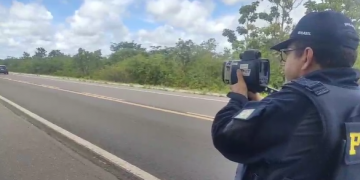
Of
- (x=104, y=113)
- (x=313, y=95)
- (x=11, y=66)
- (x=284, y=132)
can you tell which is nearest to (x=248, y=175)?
(x=284, y=132)

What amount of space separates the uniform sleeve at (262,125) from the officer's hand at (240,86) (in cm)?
15

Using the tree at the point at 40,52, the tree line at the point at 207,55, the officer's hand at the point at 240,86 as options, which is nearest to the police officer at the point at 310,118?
the officer's hand at the point at 240,86

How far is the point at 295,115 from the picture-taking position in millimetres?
1462

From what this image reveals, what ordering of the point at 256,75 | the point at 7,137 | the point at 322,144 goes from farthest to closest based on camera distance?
the point at 7,137 < the point at 256,75 < the point at 322,144

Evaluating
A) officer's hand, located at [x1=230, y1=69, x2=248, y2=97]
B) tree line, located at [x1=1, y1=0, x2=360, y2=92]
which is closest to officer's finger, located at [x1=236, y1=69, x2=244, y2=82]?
officer's hand, located at [x1=230, y1=69, x2=248, y2=97]

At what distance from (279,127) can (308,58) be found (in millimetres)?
341

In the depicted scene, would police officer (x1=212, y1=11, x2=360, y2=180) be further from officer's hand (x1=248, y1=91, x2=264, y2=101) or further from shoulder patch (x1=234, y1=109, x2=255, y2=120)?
officer's hand (x1=248, y1=91, x2=264, y2=101)

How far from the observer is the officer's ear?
156 centimetres

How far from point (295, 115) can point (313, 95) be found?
106mm

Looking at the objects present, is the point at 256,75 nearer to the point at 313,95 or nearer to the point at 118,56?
the point at 313,95

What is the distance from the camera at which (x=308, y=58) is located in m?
1.57

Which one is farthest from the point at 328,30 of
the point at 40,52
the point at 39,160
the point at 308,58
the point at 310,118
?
the point at 40,52

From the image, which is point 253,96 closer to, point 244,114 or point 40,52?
point 244,114

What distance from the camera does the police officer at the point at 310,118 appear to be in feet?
4.70
